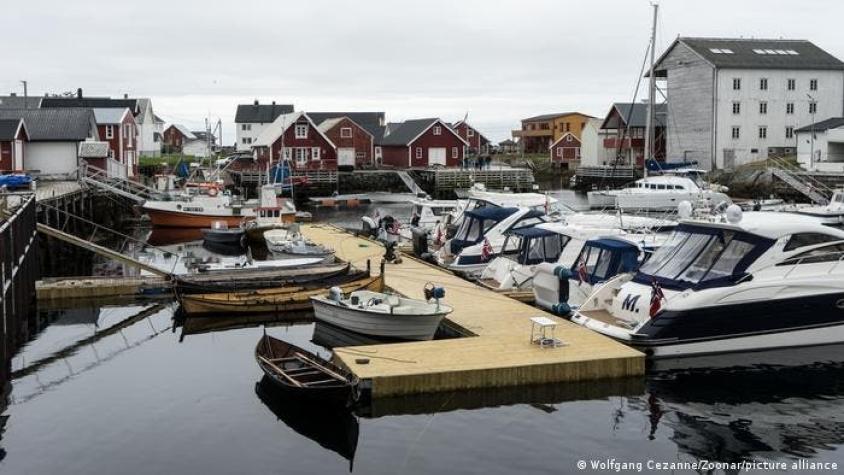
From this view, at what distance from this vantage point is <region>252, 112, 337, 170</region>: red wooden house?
252 ft

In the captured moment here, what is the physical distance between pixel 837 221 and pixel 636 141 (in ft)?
132

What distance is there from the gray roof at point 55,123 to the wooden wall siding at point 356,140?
2977 cm

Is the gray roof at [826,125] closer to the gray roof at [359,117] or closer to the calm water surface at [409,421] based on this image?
the calm water surface at [409,421]

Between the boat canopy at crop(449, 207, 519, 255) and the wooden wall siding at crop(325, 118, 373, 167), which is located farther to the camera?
the wooden wall siding at crop(325, 118, 373, 167)

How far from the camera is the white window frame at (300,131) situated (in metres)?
77.1

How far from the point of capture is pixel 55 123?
5472cm

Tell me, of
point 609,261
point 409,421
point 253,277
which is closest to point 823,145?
point 609,261

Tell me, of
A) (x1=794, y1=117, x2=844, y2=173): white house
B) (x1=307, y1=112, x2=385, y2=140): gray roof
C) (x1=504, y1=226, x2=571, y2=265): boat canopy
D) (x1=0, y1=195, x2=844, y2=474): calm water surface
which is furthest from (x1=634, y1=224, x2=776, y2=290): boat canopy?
(x1=307, y1=112, x2=385, y2=140): gray roof

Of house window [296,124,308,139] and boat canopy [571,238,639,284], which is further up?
house window [296,124,308,139]

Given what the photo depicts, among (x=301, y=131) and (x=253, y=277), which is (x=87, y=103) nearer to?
(x=301, y=131)

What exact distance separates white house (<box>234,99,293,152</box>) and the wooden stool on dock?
291ft

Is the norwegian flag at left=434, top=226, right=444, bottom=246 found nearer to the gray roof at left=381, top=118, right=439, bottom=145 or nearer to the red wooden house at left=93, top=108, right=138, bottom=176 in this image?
the red wooden house at left=93, top=108, right=138, bottom=176

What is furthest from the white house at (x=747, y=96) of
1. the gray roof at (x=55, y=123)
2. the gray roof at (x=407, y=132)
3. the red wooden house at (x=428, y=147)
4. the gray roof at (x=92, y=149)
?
the gray roof at (x=55, y=123)

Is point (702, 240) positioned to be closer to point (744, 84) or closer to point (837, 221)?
point (837, 221)
